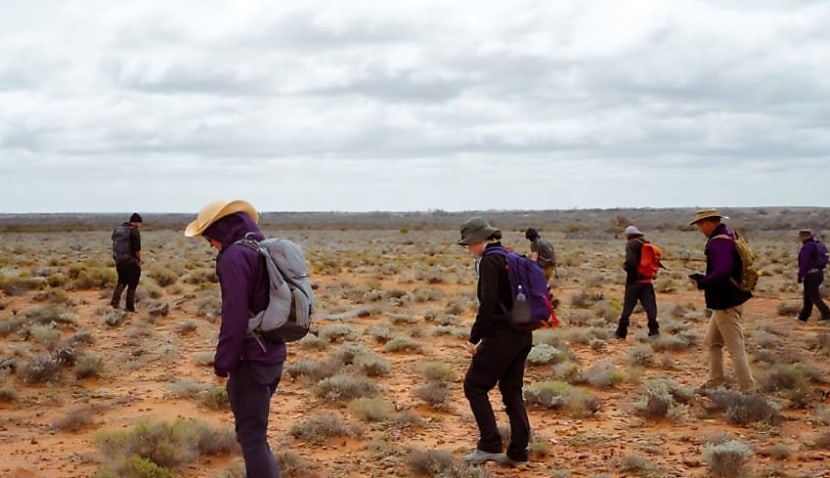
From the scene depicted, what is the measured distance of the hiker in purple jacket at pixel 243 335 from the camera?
427cm

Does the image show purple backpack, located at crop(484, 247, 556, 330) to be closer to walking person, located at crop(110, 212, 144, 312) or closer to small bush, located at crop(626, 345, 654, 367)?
small bush, located at crop(626, 345, 654, 367)

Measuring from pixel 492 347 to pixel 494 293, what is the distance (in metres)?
0.43

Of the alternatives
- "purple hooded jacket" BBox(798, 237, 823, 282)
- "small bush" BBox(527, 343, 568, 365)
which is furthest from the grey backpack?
"purple hooded jacket" BBox(798, 237, 823, 282)

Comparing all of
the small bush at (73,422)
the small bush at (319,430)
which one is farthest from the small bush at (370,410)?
the small bush at (73,422)

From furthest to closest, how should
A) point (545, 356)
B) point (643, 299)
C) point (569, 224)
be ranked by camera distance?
point (569, 224) < point (643, 299) < point (545, 356)

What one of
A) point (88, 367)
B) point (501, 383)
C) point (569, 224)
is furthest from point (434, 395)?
point (569, 224)

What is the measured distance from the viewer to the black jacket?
578 centimetres

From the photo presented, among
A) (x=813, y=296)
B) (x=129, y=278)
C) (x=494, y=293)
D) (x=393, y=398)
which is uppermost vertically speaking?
(x=494, y=293)

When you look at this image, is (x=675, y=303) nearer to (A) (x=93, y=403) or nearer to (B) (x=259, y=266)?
(A) (x=93, y=403)

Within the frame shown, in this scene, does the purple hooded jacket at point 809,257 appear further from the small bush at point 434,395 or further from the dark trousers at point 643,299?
the small bush at point 434,395

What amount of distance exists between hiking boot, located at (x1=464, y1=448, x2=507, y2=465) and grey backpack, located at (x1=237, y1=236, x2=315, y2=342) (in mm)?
2400

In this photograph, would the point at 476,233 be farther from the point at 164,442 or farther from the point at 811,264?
the point at 811,264

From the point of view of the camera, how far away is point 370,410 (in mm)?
7941

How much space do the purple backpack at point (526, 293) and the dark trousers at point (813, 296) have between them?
10.2m
